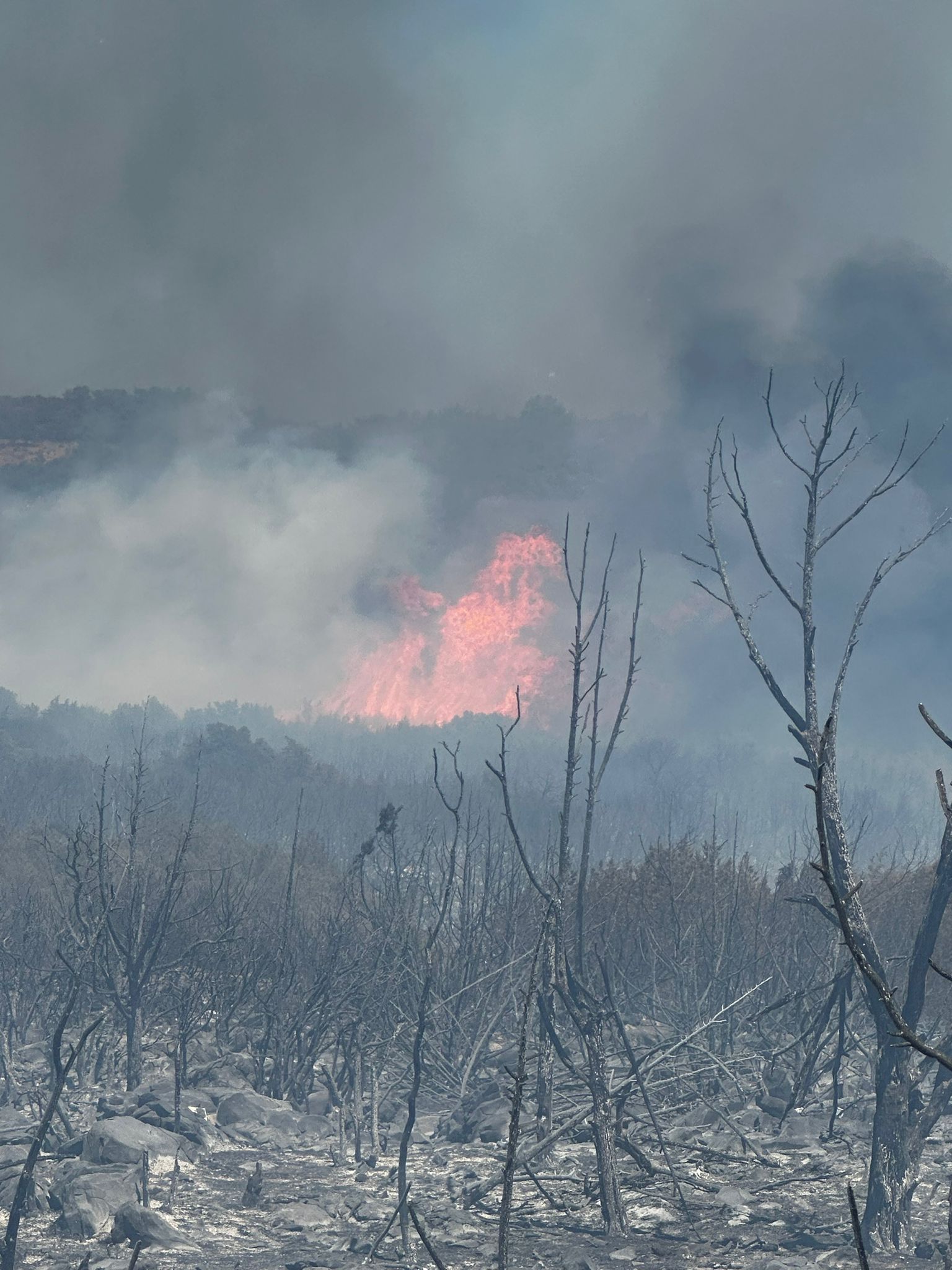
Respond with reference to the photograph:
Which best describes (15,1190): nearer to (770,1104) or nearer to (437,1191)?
(437,1191)

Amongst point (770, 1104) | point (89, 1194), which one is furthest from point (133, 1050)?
point (770, 1104)

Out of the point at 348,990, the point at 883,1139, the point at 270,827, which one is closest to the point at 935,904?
the point at 883,1139

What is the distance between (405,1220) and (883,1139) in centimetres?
432

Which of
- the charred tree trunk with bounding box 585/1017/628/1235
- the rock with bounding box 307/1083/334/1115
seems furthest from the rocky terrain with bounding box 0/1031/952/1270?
the rock with bounding box 307/1083/334/1115

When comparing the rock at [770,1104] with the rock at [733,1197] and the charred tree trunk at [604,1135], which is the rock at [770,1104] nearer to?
the rock at [733,1197]

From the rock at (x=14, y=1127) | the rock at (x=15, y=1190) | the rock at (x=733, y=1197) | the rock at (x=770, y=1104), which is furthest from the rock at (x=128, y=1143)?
the rock at (x=770, y=1104)

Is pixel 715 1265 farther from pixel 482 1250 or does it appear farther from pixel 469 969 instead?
pixel 469 969

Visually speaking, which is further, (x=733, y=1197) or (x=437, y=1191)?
(x=437, y=1191)

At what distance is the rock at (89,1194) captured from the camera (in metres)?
10.1

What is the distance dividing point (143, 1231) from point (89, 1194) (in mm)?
1024

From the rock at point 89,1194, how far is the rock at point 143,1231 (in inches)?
11.1

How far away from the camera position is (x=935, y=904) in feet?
26.4

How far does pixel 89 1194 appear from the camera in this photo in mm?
10469

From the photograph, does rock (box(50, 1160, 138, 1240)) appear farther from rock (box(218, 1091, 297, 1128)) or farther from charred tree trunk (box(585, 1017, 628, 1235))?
charred tree trunk (box(585, 1017, 628, 1235))
